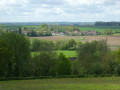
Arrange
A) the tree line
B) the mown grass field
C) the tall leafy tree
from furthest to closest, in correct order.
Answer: the tall leafy tree → the tree line → the mown grass field

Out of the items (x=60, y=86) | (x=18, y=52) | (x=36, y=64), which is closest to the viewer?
(x=60, y=86)

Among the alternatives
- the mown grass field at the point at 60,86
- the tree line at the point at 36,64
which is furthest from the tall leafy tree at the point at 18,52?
the mown grass field at the point at 60,86

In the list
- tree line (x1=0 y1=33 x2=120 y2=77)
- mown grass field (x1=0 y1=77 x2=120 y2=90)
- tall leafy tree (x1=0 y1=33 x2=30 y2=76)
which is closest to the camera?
mown grass field (x1=0 y1=77 x2=120 y2=90)

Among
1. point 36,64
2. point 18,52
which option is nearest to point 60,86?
point 36,64

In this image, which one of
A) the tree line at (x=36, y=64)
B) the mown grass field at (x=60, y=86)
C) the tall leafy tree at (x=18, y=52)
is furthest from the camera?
the tall leafy tree at (x=18, y=52)

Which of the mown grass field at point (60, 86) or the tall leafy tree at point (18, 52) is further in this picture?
the tall leafy tree at point (18, 52)

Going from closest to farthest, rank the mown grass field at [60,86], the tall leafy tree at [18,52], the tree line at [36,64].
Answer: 1. the mown grass field at [60,86]
2. the tree line at [36,64]
3. the tall leafy tree at [18,52]

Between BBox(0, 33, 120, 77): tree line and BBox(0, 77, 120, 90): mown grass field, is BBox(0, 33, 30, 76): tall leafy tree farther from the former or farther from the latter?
BBox(0, 77, 120, 90): mown grass field

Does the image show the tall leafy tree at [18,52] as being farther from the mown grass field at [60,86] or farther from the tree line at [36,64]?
the mown grass field at [60,86]

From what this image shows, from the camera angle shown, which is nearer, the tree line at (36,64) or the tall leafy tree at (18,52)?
the tree line at (36,64)

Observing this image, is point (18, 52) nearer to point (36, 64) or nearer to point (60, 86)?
point (36, 64)

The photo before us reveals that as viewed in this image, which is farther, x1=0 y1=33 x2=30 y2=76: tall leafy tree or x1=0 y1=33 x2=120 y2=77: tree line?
x1=0 y1=33 x2=30 y2=76: tall leafy tree

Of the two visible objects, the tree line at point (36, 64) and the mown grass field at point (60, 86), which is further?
the tree line at point (36, 64)

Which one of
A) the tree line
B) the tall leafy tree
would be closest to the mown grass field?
the tree line
